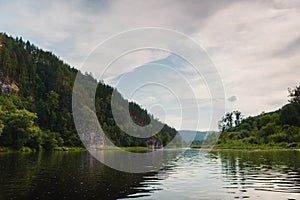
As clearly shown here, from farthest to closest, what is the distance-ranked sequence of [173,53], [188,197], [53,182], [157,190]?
1. [173,53]
2. [53,182]
3. [157,190]
4. [188,197]

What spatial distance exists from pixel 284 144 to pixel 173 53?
115 metres

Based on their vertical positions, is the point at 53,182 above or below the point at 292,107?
below

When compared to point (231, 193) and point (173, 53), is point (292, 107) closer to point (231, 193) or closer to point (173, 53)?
point (173, 53)

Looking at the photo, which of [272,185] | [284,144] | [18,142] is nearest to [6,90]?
[18,142]

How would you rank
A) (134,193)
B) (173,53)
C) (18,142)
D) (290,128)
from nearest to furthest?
(134,193), (173,53), (18,142), (290,128)

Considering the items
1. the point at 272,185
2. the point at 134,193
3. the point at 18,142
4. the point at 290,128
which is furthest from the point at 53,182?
the point at 290,128

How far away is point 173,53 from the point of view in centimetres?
5791

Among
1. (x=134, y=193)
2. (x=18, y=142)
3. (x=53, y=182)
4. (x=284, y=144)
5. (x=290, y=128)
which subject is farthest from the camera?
(x=290, y=128)

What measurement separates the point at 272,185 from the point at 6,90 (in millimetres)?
194123

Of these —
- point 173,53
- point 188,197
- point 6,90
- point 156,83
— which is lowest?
point 188,197

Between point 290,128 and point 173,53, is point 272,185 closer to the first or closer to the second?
point 173,53

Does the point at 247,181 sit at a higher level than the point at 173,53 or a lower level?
lower

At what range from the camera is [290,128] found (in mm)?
173250

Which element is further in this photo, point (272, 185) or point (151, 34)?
point (151, 34)
